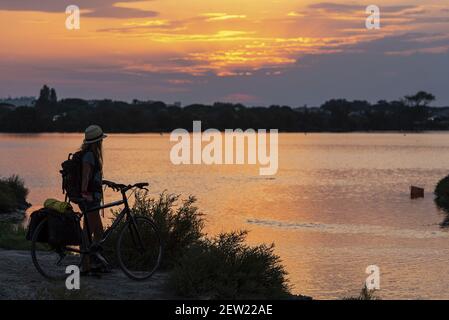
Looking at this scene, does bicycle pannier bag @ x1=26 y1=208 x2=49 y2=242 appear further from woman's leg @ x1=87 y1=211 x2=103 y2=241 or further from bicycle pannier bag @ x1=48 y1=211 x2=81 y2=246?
woman's leg @ x1=87 y1=211 x2=103 y2=241

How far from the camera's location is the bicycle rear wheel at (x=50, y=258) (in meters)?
10.7

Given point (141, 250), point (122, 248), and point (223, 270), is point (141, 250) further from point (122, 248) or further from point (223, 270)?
point (223, 270)

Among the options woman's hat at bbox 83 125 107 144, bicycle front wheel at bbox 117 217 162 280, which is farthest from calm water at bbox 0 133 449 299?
woman's hat at bbox 83 125 107 144

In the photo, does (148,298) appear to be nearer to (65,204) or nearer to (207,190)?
(65,204)

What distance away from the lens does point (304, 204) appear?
5203cm

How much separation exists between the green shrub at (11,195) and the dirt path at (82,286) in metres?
29.5

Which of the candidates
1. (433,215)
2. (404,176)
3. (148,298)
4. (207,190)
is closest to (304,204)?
(433,215)

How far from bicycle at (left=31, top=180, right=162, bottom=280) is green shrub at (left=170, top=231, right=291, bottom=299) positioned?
60cm

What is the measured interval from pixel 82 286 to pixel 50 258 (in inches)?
106

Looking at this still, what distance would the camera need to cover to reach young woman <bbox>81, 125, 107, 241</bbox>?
10.5 metres

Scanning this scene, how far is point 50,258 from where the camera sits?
12719 millimetres

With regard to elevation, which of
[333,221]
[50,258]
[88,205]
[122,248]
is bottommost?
[333,221]

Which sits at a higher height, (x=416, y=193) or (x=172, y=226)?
(x=172, y=226)

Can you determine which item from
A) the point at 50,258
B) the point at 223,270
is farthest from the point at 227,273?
the point at 50,258
